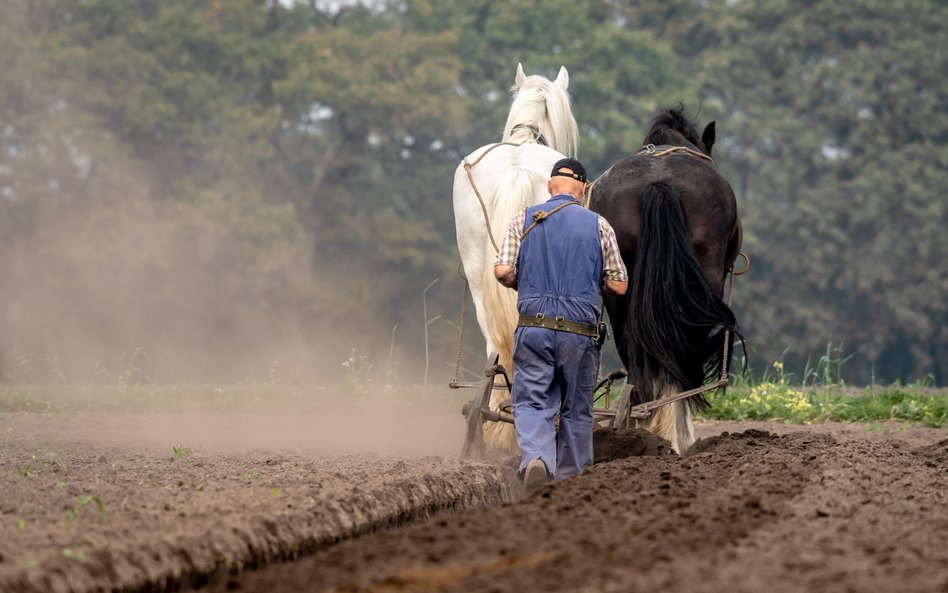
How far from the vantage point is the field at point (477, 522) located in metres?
3.76

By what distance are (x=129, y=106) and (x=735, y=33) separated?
591 inches

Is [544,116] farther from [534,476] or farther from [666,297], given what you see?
[534,476]

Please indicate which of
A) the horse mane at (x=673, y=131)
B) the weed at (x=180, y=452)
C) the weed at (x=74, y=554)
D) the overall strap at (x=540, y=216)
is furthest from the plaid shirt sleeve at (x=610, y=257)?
the weed at (x=74, y=554)

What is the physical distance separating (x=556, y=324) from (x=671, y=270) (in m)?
1.13

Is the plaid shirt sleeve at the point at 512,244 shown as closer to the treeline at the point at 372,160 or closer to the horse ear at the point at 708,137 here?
the horse ear at the point at 708,137

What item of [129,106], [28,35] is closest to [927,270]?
[129,106]

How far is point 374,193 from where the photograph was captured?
30438 millimetres

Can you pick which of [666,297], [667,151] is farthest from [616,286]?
[667,151]

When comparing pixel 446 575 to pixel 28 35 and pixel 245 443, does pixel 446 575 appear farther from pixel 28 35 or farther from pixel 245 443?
pixel 28 35

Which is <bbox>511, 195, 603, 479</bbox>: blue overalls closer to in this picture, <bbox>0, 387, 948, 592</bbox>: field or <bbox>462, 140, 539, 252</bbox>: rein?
<bbox>0, 387, 948, 592</bbox>: field

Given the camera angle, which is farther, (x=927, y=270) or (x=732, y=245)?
(x=927, y=270)

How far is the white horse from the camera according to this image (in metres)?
8.06

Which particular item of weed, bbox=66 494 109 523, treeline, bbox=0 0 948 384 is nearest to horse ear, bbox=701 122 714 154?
weed, bbox=66 494 109 523

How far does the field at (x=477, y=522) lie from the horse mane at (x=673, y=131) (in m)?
2.20
